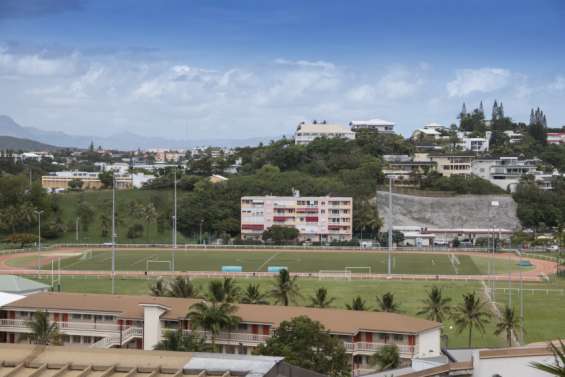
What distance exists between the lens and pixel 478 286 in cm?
6153

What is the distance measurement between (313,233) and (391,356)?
246 ft

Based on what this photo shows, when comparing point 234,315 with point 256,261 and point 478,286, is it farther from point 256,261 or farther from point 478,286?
point 256,261

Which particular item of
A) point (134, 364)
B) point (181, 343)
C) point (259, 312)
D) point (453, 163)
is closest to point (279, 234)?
point (453, 163)

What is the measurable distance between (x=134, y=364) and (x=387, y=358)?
57.3 feet

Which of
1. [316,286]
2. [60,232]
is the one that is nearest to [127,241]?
[60,232]

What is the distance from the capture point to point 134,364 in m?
14.6

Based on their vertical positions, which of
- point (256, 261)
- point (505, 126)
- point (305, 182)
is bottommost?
point (256, 261)

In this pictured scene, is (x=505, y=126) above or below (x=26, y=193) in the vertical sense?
above

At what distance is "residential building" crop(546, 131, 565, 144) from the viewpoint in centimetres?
17762

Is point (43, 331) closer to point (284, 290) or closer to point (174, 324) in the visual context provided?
point (174, 324)

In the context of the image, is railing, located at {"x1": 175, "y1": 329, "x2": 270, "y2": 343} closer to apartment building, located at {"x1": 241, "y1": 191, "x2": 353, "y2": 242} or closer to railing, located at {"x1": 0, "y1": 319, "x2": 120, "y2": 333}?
railing, located at {"x1": 0, "y1": 319, "x2": 120, "y2": 333}

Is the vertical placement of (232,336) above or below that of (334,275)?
above

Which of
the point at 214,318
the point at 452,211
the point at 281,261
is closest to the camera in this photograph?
the point at 214,318

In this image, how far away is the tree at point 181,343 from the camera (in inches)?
1204
